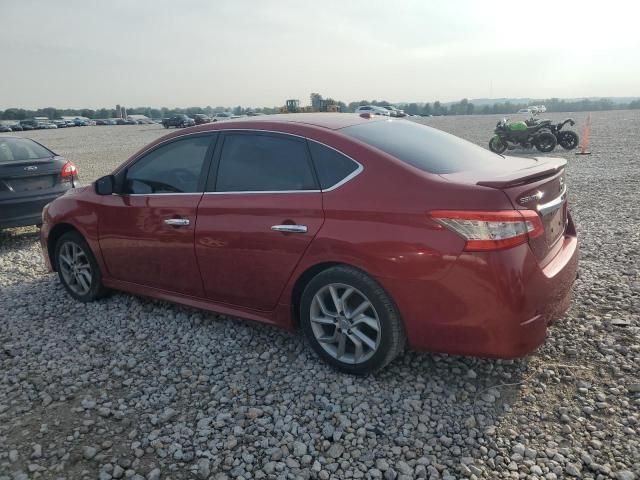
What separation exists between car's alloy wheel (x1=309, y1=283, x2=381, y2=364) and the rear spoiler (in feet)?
3.34

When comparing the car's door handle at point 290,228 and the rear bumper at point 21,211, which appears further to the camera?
the rear bumper at point 21,211

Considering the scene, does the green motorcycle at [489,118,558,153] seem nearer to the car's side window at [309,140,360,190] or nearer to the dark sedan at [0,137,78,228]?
the dark sedan at [0,137,78,228]

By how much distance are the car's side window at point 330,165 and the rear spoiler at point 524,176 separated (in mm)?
818

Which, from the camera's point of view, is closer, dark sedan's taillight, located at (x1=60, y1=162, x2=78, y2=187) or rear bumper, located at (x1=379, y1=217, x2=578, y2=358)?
rear bumper, located at (x1=379, y1=217, x2=578, y2=358)

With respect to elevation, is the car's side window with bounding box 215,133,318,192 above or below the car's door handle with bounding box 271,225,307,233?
above

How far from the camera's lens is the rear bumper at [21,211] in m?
6.82

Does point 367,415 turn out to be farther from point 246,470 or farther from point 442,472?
point 246,470

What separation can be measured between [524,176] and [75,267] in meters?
4.06

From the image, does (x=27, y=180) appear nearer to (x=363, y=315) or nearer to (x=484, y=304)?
(x=363, y=315)

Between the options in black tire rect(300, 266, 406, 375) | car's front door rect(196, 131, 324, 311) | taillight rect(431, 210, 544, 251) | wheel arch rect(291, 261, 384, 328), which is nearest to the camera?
taillight rect(431, 210, 544, 251)

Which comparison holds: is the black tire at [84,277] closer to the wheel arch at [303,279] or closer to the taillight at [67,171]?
the wheel arch at [303,279]

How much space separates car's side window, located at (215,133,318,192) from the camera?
354 cm

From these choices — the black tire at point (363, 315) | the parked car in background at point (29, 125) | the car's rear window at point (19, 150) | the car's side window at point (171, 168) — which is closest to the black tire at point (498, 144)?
the car's rear window at point (19, 150)

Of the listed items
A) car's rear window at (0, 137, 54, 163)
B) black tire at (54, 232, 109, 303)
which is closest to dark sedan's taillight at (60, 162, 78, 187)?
car's rear window at (0, 137, 54, 163)
